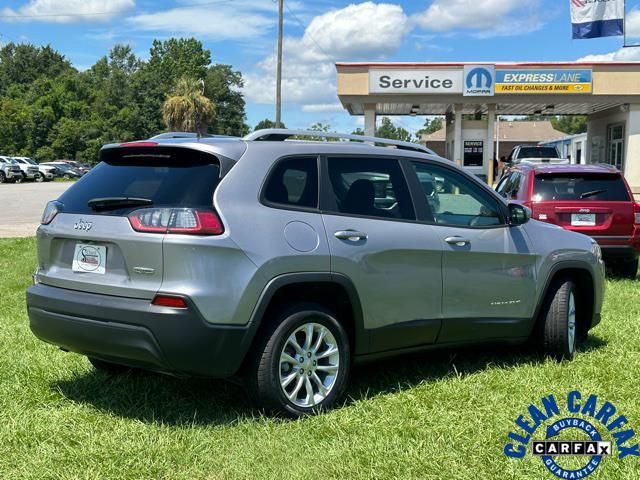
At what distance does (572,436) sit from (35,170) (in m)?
52.4

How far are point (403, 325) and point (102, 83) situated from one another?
112 metres

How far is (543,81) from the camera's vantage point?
29.5m

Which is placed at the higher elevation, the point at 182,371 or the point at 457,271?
the point at 457,271

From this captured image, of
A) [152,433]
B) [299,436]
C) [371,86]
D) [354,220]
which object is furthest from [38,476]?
[371,86]

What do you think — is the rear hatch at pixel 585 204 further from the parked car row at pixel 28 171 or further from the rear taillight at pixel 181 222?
the parked car row at pixel 28 171

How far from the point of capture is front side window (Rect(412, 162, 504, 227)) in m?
5.16

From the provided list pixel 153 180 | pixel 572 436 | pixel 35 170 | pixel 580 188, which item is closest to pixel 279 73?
pixel 580 188

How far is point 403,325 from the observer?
15.6 feet

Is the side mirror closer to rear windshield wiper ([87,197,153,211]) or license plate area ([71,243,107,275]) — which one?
rear windshield wiper ([87,197,153,211])

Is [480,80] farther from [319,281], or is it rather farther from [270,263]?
[270,263]

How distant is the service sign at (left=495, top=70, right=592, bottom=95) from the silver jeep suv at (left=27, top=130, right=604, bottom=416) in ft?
84.3

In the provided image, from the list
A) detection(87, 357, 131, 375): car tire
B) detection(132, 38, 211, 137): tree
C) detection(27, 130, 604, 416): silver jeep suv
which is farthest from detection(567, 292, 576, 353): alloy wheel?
detection(132, 38, 211, 137): tree

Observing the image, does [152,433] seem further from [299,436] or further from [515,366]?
[515,366]

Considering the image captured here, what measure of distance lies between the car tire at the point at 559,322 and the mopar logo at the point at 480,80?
24890 millimetres
